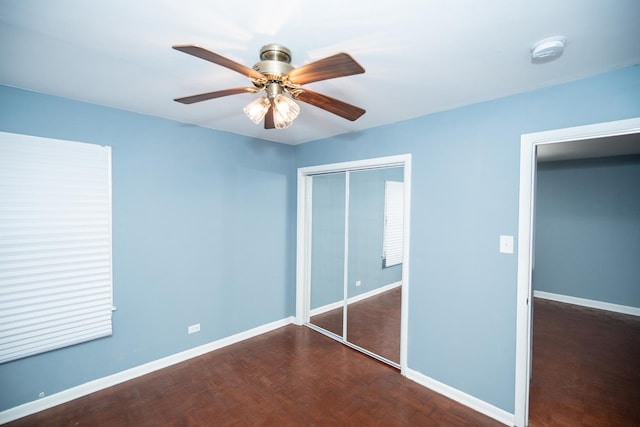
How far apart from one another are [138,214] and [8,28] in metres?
1.56

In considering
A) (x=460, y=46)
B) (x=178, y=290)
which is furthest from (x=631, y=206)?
(x=178, y=290)

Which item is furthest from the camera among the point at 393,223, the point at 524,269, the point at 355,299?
the point at 355,299

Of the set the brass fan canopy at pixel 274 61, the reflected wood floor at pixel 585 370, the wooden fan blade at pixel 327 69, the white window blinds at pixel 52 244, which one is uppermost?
the brass fan canopy at pixel 274 61

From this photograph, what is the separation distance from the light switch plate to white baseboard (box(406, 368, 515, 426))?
122 cm

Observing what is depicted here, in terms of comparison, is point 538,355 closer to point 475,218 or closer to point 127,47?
point 475,218

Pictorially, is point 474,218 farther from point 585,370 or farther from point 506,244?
point 585,370

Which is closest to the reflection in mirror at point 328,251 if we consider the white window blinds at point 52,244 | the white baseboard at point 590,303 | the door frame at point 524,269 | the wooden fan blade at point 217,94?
the door frame at point 524,269

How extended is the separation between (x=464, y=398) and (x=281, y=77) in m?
2.79

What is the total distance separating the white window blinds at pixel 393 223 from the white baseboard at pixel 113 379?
6.24 feet

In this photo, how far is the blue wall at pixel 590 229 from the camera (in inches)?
169

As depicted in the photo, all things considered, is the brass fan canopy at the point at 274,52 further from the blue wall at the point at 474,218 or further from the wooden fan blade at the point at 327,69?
the blue wall at the point at 474,218

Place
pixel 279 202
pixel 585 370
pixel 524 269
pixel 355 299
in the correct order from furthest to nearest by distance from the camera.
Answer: pixel 279 202, pixel 355 299, pixel 585 370, pixel 524 269

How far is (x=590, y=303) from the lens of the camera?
15.2 feet

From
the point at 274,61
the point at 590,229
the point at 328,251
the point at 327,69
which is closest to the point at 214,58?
the point at 274,61
